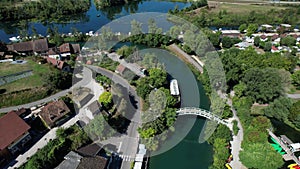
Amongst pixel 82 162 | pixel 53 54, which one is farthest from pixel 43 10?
pixel 82 162

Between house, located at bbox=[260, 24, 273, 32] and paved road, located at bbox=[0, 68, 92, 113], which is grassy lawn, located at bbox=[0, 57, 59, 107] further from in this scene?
house, located at bbox=[260, 24, 273, 32]

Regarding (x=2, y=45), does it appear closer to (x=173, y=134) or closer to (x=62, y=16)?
(x=62, y=16)

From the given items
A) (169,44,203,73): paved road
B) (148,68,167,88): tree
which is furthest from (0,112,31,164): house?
(169,44,203,73): paved road

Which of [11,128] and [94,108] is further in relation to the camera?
[94,108]

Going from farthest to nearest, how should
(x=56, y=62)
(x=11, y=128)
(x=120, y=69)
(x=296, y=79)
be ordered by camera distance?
(x=56, y=62)
(x=120, y=69)
(x=296, y=79)
(x=11, y=128)

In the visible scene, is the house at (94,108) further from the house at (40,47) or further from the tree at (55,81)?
the house at (40,47)

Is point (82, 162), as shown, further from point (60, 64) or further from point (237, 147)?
point (60, 64)

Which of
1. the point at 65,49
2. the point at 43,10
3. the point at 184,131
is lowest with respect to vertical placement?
the point at 184,131
